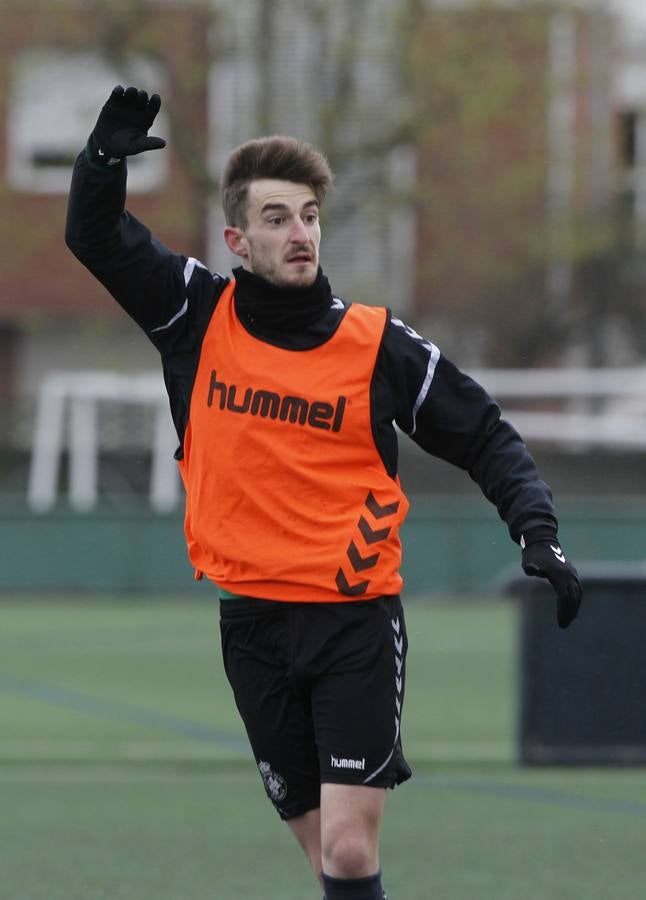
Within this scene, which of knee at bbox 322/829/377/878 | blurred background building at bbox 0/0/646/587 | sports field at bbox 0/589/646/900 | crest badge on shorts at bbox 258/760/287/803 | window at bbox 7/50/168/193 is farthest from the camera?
window at bbox 7/50/168/193

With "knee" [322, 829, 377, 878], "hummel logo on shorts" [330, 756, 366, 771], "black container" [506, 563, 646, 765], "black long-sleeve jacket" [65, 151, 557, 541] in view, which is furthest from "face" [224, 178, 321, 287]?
"black container" [506, 563, 646, 765]

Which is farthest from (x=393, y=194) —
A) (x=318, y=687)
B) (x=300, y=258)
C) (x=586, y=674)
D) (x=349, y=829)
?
(x=349, y=829)

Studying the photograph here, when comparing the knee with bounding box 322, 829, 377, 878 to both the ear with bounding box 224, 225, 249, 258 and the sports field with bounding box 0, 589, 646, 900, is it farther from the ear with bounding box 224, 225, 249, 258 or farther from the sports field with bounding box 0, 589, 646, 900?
the sports field with bounding box 0, 589, 646, 900

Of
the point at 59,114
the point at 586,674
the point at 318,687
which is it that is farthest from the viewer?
the point at 59,114

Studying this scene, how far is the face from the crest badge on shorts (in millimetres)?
1174

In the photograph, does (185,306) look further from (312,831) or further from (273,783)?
(312,831)

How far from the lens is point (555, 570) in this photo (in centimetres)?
436

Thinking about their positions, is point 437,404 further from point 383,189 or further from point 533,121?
point 533,121

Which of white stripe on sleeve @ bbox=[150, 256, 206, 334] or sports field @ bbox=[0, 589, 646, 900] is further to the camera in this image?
sports field @ bbox=[0, 589, 646, 900]

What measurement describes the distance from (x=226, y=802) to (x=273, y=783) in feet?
11.4

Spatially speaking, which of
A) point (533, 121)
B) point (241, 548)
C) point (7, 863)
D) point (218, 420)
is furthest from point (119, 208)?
point (533, 121)

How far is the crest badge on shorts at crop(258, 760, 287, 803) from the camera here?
4586 millimetres

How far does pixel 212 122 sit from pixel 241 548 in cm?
2251

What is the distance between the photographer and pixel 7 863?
265 inches
